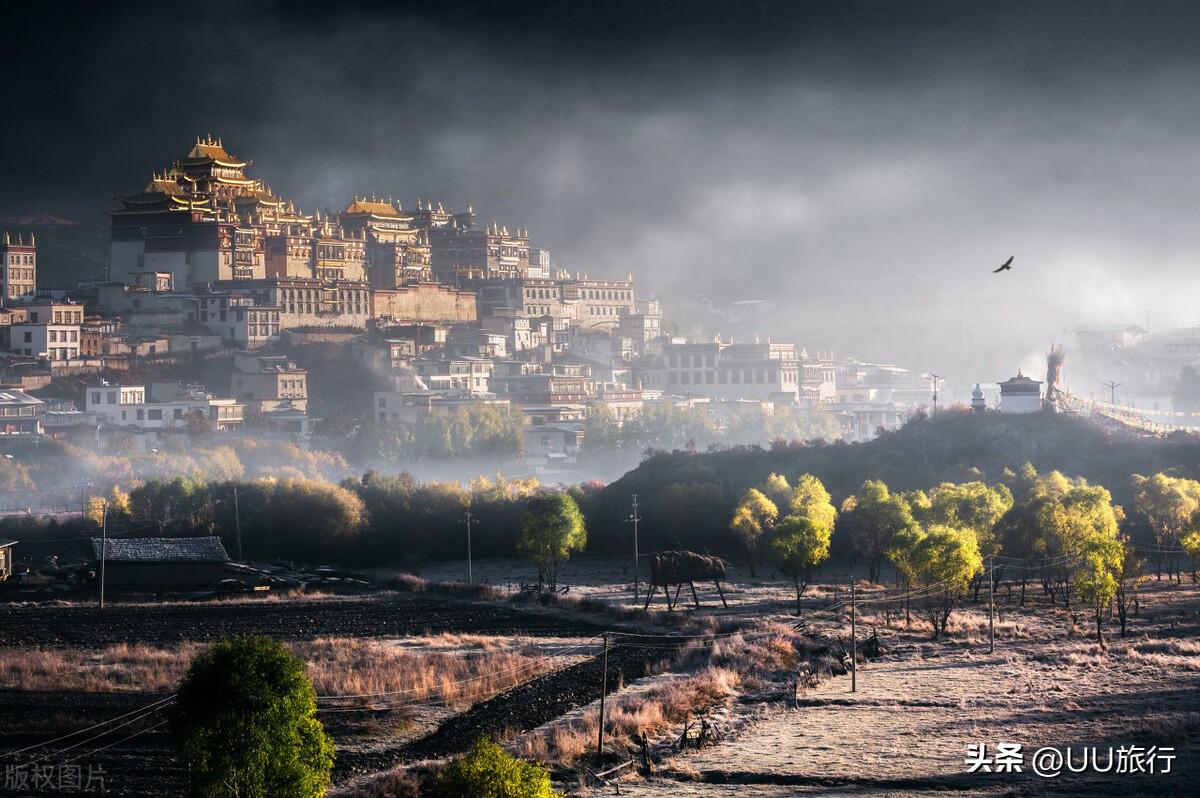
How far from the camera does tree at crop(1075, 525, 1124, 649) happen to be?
33.2 m

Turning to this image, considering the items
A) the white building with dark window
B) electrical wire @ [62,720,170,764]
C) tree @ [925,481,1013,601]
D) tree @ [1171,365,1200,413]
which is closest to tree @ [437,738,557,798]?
electrical wire @ [62,720,170,764]

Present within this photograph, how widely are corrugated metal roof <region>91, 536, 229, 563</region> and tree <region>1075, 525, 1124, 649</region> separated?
21161mm

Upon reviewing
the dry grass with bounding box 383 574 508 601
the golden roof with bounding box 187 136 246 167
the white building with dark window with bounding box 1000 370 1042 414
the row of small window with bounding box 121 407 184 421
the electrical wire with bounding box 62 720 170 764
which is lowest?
the electrical wire with bounding box 62 720 170 764

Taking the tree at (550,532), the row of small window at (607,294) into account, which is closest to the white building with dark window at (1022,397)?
the tree at (550,532)

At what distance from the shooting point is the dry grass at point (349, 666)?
29812mm

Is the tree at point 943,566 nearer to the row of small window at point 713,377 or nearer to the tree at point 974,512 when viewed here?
the tree at point 974,512

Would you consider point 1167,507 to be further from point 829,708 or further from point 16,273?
point 16,273

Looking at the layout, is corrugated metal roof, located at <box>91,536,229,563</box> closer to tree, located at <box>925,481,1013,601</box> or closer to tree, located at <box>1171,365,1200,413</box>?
tree, located at <box>925,481,1013,601</box>

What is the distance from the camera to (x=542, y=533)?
43688mm

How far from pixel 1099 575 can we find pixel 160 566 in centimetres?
2286

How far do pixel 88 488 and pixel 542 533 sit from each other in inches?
1062

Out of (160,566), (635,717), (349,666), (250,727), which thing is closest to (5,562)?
(160,566)

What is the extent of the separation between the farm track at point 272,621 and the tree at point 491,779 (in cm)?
1619

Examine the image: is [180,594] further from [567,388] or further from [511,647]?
[567,388]
